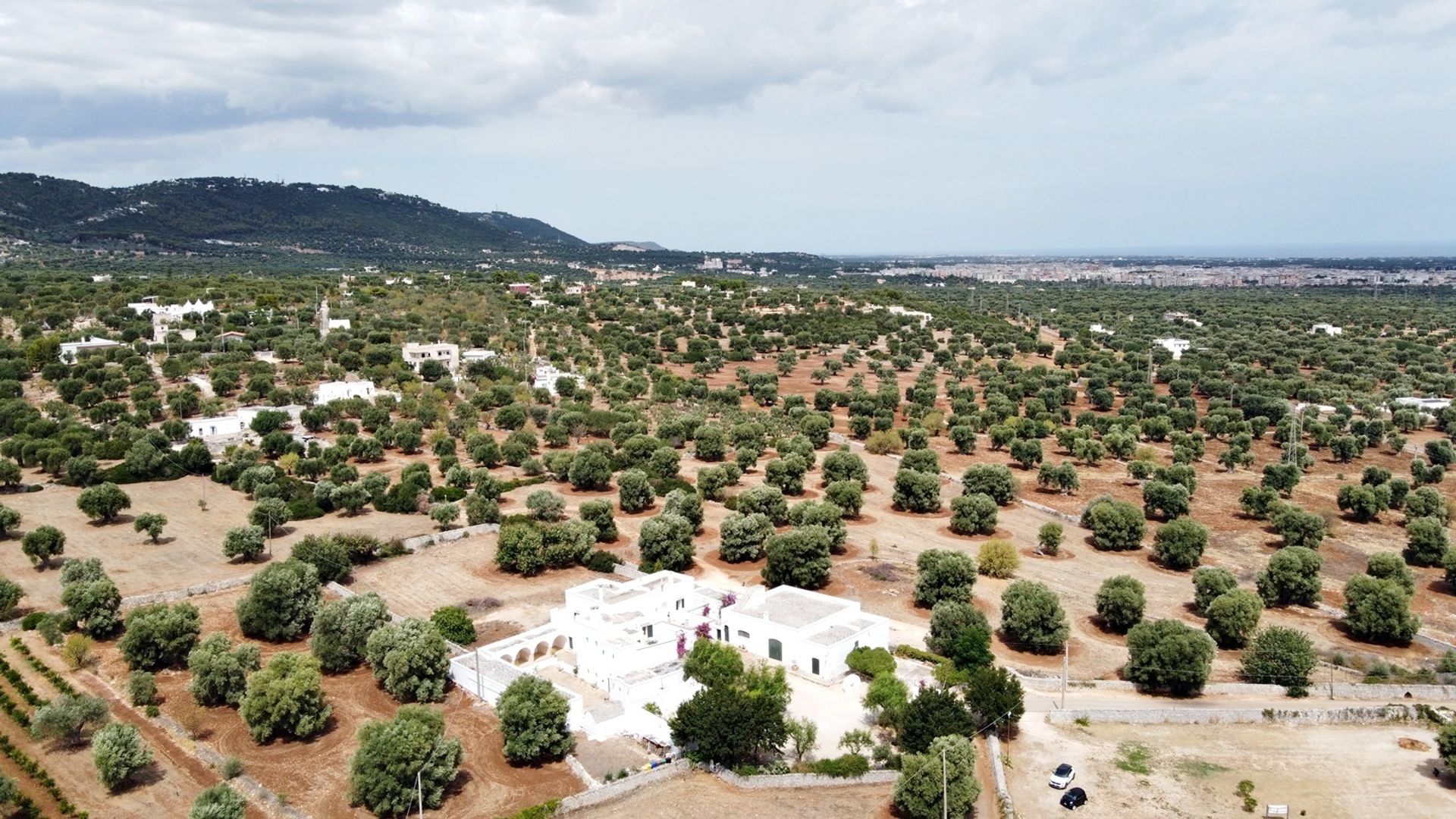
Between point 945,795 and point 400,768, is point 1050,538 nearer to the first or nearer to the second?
point 945,795

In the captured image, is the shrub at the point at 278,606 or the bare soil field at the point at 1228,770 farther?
the shrub at the point at 278,606

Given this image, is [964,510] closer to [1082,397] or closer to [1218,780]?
[1218,780]

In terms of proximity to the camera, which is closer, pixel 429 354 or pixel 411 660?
pixel 411 660

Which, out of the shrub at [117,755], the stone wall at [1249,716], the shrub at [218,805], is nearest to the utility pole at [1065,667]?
the stone wall at [1249,716]

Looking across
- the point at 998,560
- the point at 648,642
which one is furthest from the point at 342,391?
the point at 998,560

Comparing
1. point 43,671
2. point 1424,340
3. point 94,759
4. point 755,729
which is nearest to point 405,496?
point 43,671

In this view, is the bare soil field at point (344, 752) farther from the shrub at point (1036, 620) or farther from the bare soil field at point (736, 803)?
the shrub at point (1036, 620)
